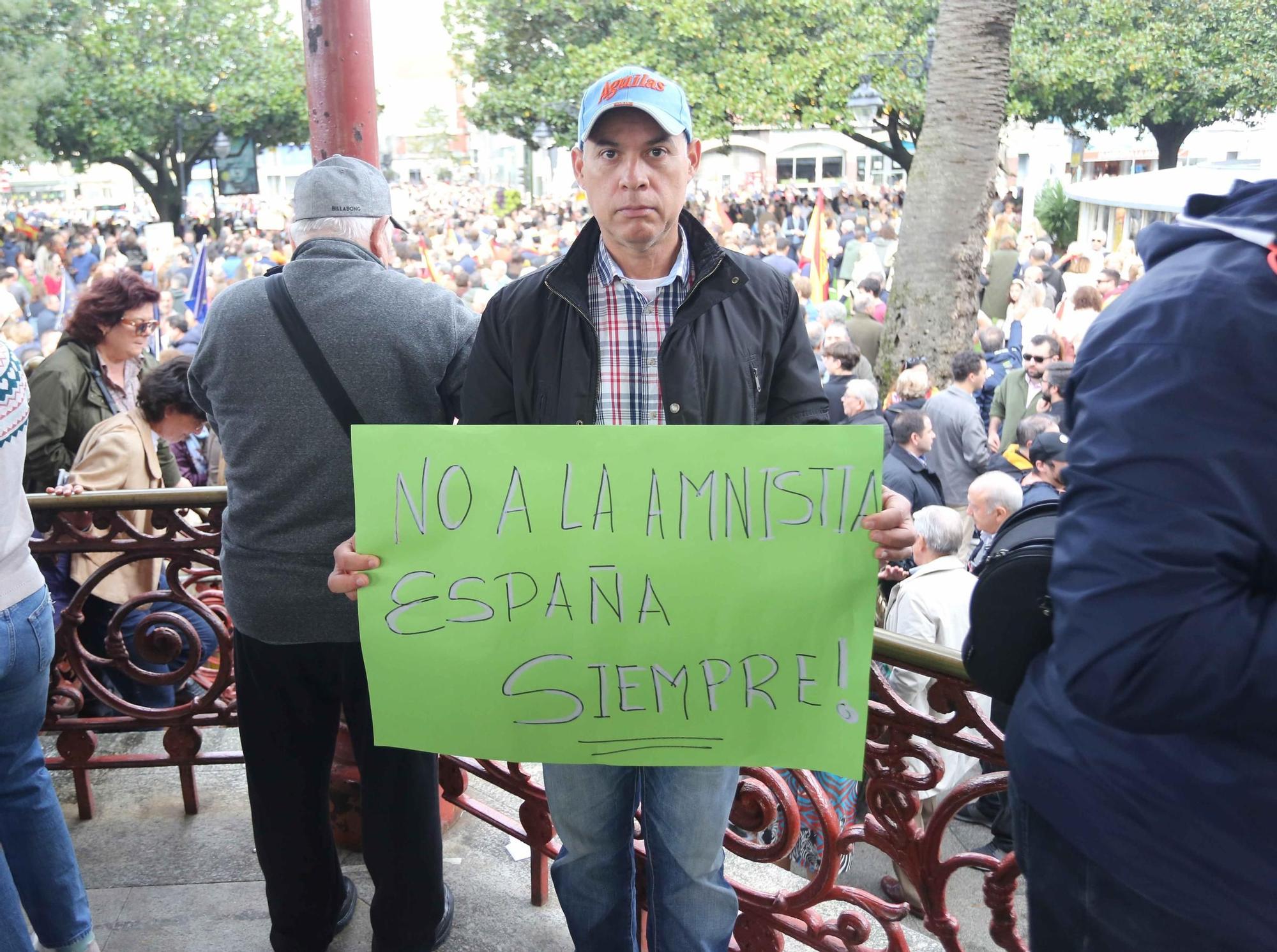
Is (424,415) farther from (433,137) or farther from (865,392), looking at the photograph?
(433,137)

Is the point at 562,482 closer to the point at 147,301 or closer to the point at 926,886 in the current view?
the point at 926,886

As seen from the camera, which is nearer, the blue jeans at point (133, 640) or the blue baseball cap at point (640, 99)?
the blue baseball cap at point (640, 99)

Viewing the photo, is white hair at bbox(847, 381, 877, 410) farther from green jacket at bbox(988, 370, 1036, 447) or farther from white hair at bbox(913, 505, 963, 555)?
white hair at bbox(913, 505, 963, 555)

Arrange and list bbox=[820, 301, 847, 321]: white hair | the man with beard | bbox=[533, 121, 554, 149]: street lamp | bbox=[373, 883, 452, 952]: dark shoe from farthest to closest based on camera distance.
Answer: bbox=[533, 121, 554, 149]: street lamp, bbox=[820, 301, 847, 321]: white hair, the man with beard, bbox=[373, 883, 452, 952]: dark shoe

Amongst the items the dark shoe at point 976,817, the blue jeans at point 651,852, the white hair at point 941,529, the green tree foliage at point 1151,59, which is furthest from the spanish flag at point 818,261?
the green tree foliage at point 1151,59

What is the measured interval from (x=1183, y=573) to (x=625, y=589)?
103cm

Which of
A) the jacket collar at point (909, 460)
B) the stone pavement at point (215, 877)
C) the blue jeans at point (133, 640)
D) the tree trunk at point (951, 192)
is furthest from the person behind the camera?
the tree trunk at point (951, 192)

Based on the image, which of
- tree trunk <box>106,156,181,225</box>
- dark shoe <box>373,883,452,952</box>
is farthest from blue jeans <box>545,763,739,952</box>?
tree trunk <box>106,156,181,225</box>

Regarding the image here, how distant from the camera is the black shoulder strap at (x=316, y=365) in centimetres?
234

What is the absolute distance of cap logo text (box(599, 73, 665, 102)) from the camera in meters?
2.10

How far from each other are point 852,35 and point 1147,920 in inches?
995

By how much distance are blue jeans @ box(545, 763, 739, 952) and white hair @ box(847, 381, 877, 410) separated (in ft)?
17.1

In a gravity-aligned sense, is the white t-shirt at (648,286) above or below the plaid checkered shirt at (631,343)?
above

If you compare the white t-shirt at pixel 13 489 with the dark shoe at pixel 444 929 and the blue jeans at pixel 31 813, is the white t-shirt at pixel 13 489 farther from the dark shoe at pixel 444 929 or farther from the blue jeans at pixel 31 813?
the dark shoe at pixel 444 929
